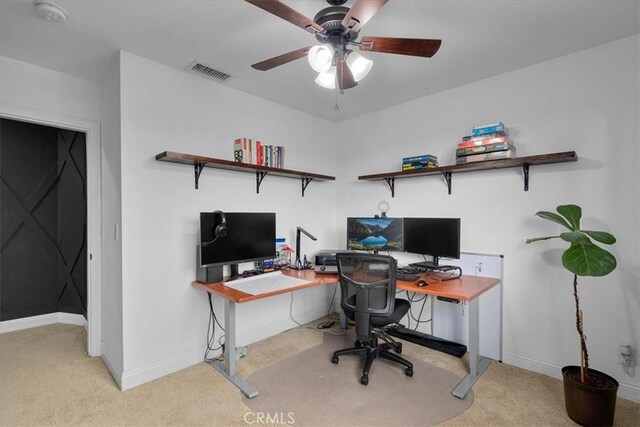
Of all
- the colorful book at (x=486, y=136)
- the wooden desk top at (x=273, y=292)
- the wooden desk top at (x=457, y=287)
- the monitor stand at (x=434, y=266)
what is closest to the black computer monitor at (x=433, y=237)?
the monitor stand at (x=434, y=266)

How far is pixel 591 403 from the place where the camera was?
177 cm

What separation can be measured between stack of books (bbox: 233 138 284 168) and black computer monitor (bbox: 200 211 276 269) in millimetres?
535

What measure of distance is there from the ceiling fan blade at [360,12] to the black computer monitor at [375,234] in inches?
77.6

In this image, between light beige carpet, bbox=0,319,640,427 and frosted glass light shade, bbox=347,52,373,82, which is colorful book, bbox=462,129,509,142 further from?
light beige carpet, bbox=0,319,640,427

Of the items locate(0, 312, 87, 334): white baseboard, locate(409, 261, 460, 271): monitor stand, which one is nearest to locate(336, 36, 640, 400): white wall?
locate(409, 261, 460, 271): monitor stand

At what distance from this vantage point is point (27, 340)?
3053mm

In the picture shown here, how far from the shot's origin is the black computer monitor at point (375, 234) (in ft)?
9.95

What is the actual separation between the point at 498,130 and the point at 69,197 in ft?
15.2

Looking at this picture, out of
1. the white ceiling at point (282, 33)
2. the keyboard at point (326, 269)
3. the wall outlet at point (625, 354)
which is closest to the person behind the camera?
the white ceiling at point (282, 33)

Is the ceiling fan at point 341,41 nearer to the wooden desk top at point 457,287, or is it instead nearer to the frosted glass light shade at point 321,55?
the frosted glass light shade at point 321,55

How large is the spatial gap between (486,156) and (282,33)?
6.10 feet

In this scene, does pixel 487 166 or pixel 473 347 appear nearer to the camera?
pixel 473 347

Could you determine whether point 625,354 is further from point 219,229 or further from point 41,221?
point 41,221

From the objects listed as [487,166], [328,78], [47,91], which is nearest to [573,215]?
[487,166]
